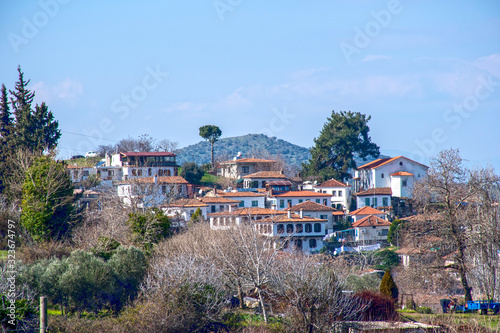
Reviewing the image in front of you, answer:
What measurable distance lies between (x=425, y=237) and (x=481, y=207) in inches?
129

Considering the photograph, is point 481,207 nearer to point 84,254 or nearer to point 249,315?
point 249,315

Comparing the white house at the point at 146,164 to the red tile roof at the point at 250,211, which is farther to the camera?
the white house at the point at 146,164

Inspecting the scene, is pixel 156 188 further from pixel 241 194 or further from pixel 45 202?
pixel 45 202

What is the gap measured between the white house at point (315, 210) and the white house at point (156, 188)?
12366 millimetres

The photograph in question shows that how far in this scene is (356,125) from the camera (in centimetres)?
7462

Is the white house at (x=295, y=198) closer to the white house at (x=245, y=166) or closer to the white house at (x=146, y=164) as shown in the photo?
the white house at (x=146, y=164)

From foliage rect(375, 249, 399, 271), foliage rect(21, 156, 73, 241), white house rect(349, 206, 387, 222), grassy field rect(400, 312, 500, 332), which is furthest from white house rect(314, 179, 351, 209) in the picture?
grassy field rect(400, 312, 500, 332)

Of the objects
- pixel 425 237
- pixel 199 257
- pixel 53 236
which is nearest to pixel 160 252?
pixel 199 257

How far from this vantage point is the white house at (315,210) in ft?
188

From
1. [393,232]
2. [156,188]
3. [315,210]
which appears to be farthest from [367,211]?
[156,188]

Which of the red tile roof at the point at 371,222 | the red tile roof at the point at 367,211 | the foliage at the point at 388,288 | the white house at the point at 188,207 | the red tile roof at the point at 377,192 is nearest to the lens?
the foliage at the point at 388,288

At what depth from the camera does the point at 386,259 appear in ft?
157

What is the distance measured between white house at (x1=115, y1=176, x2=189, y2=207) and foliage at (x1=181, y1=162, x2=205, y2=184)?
7.87m

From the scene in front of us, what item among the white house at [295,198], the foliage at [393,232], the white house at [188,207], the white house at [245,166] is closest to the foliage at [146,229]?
the white house at [188,207]
